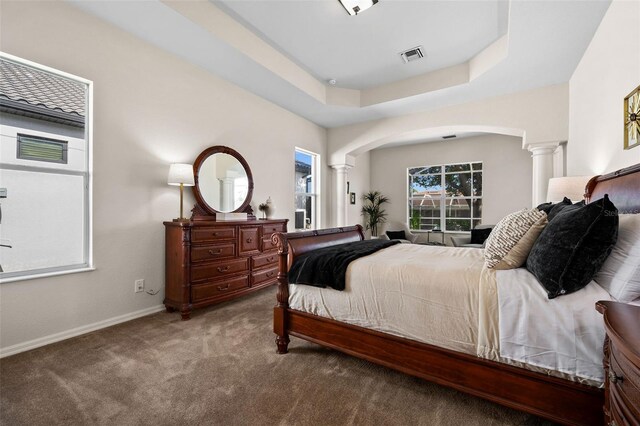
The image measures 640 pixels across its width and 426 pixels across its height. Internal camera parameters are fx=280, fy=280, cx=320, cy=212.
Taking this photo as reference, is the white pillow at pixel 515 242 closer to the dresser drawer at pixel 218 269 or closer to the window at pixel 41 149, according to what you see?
Result: the dresser drawer at pixel 218 269

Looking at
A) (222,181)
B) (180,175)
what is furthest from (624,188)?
(222,181)

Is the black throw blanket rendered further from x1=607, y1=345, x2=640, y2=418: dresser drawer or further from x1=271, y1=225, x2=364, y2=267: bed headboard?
x1=607, y1=345, x2=640, y2=418: dresser drawer

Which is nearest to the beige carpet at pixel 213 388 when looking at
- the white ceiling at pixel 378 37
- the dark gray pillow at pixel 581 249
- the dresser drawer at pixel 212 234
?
the dark gray pillow at pixel 581 249

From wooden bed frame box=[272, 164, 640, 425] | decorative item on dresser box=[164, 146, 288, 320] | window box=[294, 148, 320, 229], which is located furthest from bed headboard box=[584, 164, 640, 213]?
window box=[294, 148, 320, 229]

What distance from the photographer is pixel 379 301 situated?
175 cm

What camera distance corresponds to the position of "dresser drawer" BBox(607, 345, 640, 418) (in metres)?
0.67

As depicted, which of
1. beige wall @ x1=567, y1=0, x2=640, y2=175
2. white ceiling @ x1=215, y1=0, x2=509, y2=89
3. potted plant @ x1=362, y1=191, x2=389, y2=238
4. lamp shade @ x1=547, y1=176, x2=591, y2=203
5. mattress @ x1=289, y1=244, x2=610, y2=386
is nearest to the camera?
mattress @ x1=289, y1=244, x2=610, y2=386

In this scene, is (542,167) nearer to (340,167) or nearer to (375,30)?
(375,30)

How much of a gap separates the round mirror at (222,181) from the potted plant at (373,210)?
3.96 metres

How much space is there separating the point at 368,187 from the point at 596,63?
5.14 m

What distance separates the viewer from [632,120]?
1.96 metres

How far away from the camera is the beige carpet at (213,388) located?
1458mm

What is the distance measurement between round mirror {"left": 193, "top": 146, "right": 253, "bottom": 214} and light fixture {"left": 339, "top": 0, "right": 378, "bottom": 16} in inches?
83.5

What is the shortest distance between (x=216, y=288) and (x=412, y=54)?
370 cm
